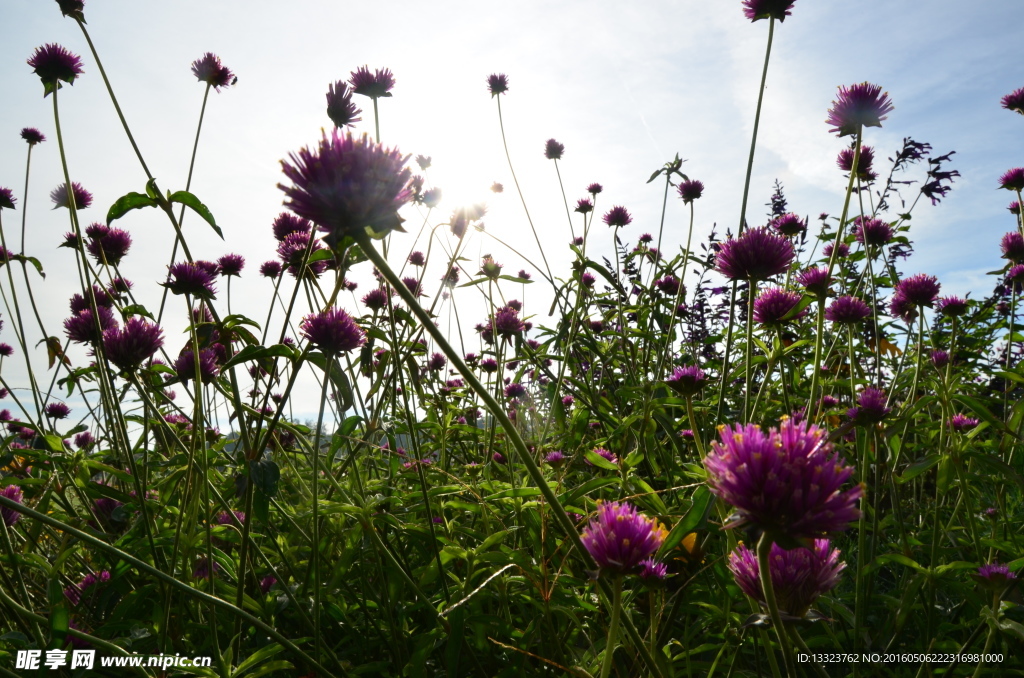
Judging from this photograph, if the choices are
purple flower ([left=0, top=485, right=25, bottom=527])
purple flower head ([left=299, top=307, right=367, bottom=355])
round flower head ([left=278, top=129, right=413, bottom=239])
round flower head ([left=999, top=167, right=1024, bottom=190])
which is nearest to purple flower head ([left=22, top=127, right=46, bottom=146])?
purple flower ([left=0, top=485, right=25, bottom=527])

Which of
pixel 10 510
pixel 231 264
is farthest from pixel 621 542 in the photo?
pixel 231 264

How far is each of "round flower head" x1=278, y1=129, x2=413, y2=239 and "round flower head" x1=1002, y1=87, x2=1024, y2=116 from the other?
384 centimetres

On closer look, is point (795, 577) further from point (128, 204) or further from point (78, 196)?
point (78, 196)

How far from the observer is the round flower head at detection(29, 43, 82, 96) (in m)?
2.06

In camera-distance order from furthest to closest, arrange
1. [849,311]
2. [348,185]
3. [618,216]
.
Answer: [618,216]
[849,311]
[348,185]

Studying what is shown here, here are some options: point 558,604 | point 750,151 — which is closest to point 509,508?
point 558,604

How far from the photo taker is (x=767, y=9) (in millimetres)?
1769

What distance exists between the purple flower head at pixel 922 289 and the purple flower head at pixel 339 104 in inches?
83.7

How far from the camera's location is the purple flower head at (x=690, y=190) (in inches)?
109

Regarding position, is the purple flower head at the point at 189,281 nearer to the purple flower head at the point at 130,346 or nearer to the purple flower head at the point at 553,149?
the purple flower head at the point at 130,346

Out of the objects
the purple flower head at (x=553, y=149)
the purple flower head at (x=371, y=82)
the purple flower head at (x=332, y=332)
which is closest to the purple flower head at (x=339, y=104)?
the purple flower head at (x=371, y=82)

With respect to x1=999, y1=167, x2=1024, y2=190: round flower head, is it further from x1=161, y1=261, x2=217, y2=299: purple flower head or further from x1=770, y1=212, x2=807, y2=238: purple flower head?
x1=161, y1=261, x2=217, y2=299: purple flower head

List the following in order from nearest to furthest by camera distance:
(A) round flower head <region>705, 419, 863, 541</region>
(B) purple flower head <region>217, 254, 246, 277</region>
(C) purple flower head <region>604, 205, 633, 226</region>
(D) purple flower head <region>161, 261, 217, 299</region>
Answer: (A) round flower head <region>705, 419, 863, 541</region>, (D) purple flower head <region>161, 261, 217, 299</region>, (B) purple flower head <region>217, 254, 246, 277</region>, (C) purple flower head <region>604, 205, 633, 226</region>

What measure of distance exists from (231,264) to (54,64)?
99cm
